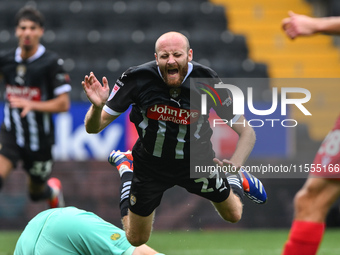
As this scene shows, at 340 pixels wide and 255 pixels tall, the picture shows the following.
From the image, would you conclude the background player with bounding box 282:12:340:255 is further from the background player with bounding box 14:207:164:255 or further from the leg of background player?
the background player with bounding box 14:207:164:255

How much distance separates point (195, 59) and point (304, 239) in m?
8.73

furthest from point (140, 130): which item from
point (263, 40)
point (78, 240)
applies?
point (263, 40)

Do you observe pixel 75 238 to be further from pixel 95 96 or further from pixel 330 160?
pixel 330 160

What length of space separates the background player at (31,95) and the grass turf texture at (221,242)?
1010 millimetres

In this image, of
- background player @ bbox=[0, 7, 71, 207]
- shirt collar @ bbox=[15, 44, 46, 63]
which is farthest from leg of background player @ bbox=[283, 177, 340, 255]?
shirt collar @ bbox=[15, 44, 46, 63]

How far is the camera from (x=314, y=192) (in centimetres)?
345

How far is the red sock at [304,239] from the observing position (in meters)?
3.35

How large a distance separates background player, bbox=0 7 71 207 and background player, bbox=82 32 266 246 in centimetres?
223

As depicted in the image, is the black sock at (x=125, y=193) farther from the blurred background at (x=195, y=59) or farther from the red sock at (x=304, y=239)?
the blurred background at (x=195, y=59)

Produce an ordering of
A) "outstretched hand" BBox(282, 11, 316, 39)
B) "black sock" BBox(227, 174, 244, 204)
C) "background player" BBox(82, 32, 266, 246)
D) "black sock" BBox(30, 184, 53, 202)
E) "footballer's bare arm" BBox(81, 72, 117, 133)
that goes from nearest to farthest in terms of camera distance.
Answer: "outstretched hand" BBox(282, 11, 316, 39) < "footballer's bare arm" BBox(81, 72, 117, 133) < "background player" BBox(82, 32, 266, 246) < "black sock" BBox(227, 174, 244, 204) < "black sock" BBox(30, 184, 53, 202)

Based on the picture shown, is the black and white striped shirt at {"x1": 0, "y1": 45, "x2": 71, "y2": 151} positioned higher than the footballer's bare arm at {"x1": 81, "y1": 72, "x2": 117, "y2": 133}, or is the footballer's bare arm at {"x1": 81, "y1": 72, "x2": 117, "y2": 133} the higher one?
the footballer's bare arm at {"x1": 81, "y1": 72, "x2": 117, "y2": 133}

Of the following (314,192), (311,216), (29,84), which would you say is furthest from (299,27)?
(29,84)

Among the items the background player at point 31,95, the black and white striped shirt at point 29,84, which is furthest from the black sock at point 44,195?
the black and white striped shirt at point 29,84

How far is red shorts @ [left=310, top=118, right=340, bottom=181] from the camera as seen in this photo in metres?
3.39
